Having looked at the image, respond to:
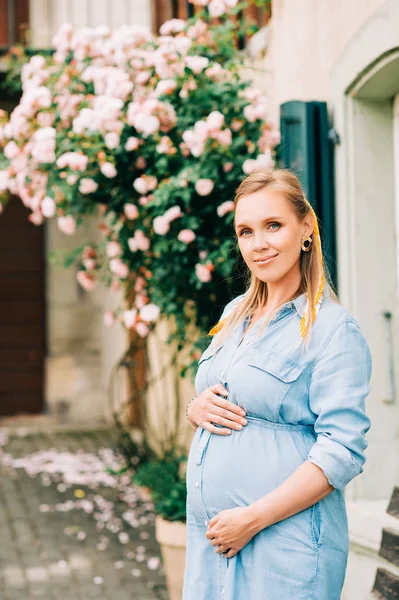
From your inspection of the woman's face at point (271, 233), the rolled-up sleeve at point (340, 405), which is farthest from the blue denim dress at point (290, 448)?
the woman's face at point (271, 233)

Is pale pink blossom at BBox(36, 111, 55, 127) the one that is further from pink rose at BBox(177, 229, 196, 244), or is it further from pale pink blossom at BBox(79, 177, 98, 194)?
pink rose at BBox(177, 229, 196, 244)

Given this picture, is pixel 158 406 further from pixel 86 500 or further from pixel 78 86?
pixel 78 86

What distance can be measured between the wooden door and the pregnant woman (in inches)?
313

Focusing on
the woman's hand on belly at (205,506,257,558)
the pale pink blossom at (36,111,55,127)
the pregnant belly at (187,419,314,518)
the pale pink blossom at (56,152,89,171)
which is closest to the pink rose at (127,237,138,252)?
the pale pink blossom at (56,152,89,171)

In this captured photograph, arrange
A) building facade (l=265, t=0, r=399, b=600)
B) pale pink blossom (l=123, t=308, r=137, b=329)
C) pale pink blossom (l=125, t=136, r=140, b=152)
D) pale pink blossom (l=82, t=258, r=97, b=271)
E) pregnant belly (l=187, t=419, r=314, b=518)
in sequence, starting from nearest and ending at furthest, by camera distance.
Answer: pregnant belly (l=187, t=419, r=314, b=518) < building facade (l=265, t=0, r=399, b=600) < pale pink blossom (l=125, t=136, r=140, b=152) < pale pink blossom (l=123, t=308, r=137, b=329) < pale pink blossom (l=82, t=258, r=97, b=271)

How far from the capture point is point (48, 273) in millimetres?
10172

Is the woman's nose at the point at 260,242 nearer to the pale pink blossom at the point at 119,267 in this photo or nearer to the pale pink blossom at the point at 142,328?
the pale pink blossom at the point at 142,328

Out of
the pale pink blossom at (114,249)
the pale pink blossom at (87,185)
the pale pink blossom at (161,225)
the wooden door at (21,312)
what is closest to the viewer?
the pale pink blossom at (161,225)

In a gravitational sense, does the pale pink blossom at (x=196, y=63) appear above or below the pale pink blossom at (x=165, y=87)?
above

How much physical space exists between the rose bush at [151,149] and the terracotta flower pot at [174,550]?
3.54 feet

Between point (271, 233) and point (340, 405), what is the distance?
0.51 metres

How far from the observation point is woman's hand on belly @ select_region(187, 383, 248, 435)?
2348 mm

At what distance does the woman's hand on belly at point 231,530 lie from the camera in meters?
2.23

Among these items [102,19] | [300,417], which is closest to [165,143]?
[300,417]
